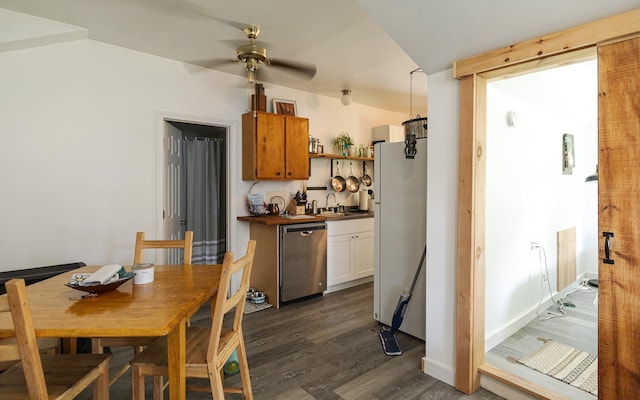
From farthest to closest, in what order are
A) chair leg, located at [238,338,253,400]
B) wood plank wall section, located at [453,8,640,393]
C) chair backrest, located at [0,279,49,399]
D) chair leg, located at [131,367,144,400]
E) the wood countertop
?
→ 1. the wood countertop
2. wood plank wall section, located at [453,8,640,393]
3. chair leg, located at [238,338,253,400]
4. chair leg, located at [131,367,144,400]
5. chair backrest, located at [0,279,49,399]

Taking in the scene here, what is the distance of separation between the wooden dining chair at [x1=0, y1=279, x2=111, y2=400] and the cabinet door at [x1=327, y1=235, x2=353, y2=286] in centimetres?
267

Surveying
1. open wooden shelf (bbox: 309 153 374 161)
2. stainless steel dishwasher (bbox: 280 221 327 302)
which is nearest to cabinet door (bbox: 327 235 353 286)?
stainless steel dishwasher (bbox: 280 221 327 302)

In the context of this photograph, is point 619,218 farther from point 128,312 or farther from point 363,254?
point 363,254

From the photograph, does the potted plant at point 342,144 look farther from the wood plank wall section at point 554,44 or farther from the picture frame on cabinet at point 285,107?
the wood plank wall section at point 554,44

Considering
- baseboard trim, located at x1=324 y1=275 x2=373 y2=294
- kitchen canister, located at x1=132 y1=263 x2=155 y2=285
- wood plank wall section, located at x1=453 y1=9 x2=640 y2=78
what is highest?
wood plank wall section, located at x1=453 y1=9 x2=640 y2=78

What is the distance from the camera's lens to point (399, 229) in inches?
115

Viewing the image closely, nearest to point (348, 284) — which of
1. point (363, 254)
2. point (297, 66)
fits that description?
point (363, 254)

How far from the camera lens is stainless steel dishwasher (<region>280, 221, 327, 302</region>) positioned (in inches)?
139

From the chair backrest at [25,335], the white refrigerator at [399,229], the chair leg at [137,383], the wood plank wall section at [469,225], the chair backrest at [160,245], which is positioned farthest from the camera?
the white refrigerator at [399,229]

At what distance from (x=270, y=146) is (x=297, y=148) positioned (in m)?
0.38

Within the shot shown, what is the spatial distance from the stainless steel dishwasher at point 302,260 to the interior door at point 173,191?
1.23 meters

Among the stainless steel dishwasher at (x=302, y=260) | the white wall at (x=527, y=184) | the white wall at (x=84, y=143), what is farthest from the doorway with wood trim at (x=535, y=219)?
the white wall at (x=84, y=143)

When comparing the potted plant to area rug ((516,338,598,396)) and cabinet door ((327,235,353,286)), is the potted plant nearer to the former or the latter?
cabinet door ((327,235,353,286))

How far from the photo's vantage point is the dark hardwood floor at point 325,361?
2.04m
